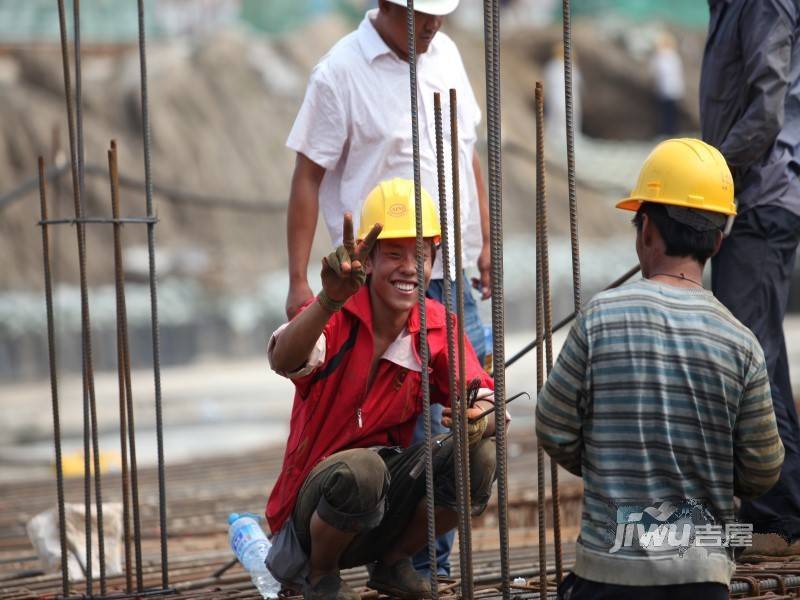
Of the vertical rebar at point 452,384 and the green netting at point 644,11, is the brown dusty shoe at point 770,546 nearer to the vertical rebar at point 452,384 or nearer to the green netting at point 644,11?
the vertical rebar at point 452,384

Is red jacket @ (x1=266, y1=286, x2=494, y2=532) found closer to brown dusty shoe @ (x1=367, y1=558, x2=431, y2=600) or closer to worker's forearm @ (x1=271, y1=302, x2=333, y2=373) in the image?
worker's forearm @ (x1=271, y1=302, x2=333, y2=373)

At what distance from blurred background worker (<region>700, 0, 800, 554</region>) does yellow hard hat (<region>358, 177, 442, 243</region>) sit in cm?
92

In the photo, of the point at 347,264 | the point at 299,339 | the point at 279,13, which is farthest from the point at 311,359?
the point at 279,13

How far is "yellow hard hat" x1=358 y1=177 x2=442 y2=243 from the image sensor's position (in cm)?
356

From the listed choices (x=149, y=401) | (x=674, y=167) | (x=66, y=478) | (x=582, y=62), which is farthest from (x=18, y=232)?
(x=674, y=167)

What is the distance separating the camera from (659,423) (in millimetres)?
2781

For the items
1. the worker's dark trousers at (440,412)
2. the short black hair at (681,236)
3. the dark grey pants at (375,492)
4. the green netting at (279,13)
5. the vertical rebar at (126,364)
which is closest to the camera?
the short black hair at (681,236)

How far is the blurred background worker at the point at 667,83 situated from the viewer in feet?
79.4

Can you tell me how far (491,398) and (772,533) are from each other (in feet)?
3.44

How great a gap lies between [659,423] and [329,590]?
3.66 ft

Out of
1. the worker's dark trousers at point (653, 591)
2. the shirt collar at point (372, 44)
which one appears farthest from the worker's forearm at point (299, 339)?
the shirt collar at point (372, 44)

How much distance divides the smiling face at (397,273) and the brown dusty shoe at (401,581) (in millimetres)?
684

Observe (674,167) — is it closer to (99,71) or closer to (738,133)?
(738,133)

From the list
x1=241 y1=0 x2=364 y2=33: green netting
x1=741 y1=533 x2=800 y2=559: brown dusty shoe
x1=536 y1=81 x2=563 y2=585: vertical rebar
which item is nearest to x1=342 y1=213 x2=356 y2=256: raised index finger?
x1=536 y1=81 x2=563 y2=585: vertical rebar
